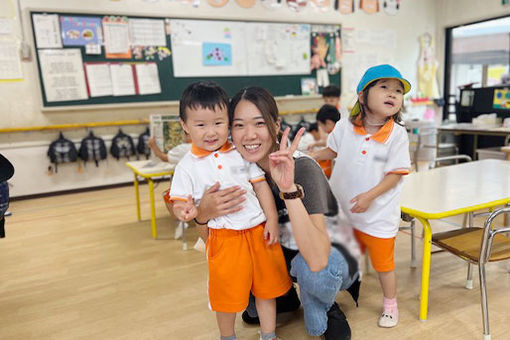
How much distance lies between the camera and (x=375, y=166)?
2.39ft

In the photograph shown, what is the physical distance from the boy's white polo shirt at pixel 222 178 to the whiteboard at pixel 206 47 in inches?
172

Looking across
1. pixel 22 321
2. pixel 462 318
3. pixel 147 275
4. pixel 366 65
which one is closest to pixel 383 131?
pixel 462 318

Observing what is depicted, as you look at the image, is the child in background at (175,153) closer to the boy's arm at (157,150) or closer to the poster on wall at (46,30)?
the boy's arm at (157,150)

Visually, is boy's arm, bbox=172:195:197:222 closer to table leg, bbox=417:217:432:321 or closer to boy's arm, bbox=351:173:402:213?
Answer: boy's arm, bbox=351:173:402:213

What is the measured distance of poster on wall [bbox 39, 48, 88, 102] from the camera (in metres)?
4.42

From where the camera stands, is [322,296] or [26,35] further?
[26,35]

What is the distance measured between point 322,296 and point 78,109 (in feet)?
15.0

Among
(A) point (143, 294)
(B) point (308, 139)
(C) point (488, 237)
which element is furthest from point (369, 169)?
(B) point (308, 139)

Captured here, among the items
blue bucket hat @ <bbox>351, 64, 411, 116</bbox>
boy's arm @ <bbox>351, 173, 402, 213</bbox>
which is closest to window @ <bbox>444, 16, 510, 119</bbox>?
boy's arm @ <bbox>351, 173, 402, 213</bbox>

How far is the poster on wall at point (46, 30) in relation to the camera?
4.30 m

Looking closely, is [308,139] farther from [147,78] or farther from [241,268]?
[147,78]

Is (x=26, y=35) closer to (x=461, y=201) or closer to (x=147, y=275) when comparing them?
(x=147, y=275)

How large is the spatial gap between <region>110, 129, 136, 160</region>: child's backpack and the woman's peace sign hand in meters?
4.60

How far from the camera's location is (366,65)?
6602 mm
